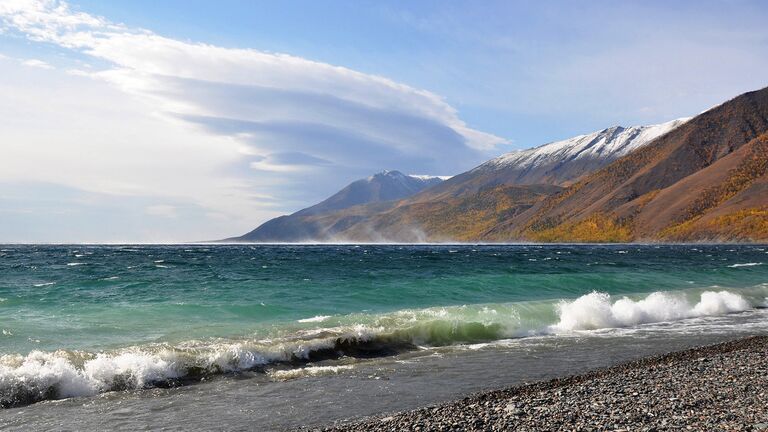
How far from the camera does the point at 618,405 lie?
39.7ft

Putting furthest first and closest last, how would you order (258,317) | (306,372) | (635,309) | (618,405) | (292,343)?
(635,309)
(258,317)
(292,343)
(306,372)
(618,405)

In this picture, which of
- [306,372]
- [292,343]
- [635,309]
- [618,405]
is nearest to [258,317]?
[292,343]

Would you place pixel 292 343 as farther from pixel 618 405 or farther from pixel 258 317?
pixel 618 405

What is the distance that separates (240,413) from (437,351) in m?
9.51

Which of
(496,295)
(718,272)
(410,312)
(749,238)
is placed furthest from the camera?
(749,238)

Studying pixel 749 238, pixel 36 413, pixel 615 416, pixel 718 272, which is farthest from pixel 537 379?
pixel 749 238

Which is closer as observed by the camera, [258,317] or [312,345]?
[312,345]

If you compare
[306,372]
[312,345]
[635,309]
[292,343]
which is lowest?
[635,309]

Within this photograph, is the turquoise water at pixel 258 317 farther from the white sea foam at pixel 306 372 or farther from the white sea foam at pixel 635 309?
the white sea foam at pixel 306 372

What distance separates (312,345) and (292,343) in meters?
0.68

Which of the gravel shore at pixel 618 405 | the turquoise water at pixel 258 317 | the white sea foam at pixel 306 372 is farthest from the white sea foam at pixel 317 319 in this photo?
the gravel shore at pixel 618 405

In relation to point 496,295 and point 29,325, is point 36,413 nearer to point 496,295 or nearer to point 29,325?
point 29,325

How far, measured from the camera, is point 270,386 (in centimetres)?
1595

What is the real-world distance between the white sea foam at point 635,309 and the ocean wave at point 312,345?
0.21 ft
